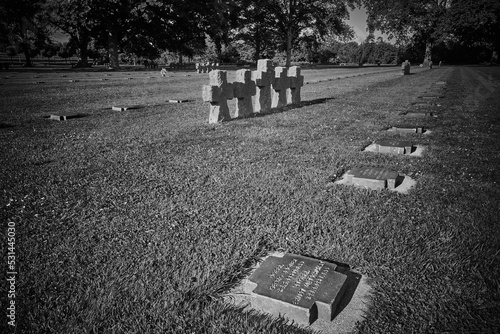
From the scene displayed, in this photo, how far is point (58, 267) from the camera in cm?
265

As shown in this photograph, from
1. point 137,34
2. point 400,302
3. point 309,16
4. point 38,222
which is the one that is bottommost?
point 400,302

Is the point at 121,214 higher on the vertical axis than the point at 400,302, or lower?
higher

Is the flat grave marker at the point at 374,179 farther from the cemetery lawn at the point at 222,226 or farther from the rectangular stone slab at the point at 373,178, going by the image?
the cemetery lawn at the point at 222,226

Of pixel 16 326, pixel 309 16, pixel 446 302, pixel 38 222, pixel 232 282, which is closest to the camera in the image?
pixel 16 326

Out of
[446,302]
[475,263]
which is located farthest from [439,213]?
[446,302]

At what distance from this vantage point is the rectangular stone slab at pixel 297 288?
2162 millimetres

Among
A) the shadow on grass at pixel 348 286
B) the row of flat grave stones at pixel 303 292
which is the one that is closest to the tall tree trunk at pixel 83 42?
the row of flat grave stones at pixel 303 292

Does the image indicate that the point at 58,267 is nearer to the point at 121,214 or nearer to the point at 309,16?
the point at 121,214

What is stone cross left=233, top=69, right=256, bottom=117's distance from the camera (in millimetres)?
9164

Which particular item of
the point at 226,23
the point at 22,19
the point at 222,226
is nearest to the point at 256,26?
the point at 226,23

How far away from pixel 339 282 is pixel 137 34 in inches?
1734

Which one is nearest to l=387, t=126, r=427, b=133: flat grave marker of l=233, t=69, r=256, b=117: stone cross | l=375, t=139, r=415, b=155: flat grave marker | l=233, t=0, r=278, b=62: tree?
l=375, t=139, r=415, b=155: flat grave marker

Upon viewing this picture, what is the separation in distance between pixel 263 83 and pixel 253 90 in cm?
73

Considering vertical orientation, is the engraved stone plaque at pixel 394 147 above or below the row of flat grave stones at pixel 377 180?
above
